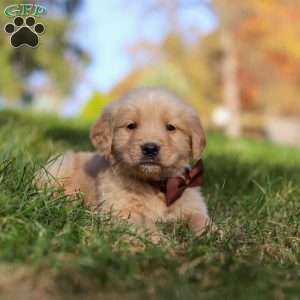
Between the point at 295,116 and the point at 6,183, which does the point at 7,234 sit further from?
the point at 295,116

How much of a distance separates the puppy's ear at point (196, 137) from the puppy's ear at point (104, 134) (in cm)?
55

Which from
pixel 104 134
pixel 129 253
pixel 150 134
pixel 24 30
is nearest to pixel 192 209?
pixel 150 134

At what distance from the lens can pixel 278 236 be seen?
3615 millimetres

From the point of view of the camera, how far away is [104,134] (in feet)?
13.9

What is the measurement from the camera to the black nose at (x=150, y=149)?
391 cm

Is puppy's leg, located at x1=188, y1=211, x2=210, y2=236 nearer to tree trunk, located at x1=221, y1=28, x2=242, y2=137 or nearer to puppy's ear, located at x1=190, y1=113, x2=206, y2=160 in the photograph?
puppy's ear, located at x1=190, y1=113, x2=206, y2=160

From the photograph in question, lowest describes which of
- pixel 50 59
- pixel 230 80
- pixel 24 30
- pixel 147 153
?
pixel 50 59

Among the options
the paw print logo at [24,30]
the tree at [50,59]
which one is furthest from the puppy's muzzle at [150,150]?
the tree at [50,59]

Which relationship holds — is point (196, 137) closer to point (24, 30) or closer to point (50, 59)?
point (24, 30)

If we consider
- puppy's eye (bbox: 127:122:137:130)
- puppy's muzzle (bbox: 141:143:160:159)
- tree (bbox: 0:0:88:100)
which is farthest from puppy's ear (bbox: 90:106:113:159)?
tree (bbox: 0:0:88:100)

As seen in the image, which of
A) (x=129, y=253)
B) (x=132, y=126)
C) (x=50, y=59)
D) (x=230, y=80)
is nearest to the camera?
(x=129, y=253)

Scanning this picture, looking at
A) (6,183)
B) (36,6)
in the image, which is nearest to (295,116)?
(36,6)

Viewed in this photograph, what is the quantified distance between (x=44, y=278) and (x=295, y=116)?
90.9 feet

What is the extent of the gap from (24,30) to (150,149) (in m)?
2.06
